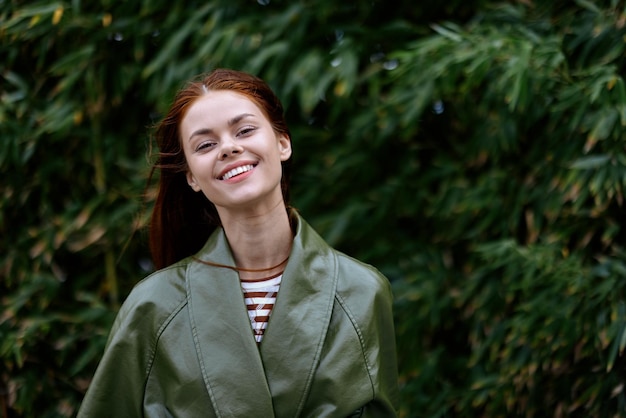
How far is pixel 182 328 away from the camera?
180cm

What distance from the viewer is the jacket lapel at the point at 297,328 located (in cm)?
174

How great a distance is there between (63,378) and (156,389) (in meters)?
1.60

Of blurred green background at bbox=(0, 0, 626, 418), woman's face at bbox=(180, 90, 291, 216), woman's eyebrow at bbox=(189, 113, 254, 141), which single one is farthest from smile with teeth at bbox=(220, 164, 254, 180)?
blurred green background at bbox=(0, 0, 626, 418)

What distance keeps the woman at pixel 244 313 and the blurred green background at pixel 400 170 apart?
0.72 meters

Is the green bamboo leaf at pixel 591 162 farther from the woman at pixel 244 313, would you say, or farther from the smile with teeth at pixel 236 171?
the smile with teeth at pixel 236 171

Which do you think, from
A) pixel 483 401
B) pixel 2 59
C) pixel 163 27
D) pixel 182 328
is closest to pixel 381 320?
pixel 182 328

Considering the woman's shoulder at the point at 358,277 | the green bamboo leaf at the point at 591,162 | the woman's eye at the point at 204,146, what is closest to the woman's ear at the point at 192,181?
the woman's eye at the point at 204,146

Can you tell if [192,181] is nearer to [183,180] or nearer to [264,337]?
[183,180]

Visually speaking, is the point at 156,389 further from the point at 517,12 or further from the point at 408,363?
the point at 517,12

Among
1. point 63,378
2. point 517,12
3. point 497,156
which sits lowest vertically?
point 63,378

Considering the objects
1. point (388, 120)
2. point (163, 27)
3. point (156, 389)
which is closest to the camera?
point (156, 389)

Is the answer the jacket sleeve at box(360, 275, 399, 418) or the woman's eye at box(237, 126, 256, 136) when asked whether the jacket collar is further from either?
the woman's eye at box(237, 126, 256, 136)

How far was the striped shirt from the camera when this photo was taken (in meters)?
1.84

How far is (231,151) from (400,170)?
4.53ft
